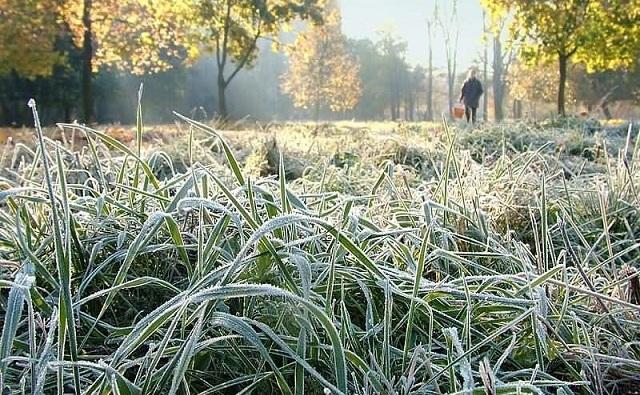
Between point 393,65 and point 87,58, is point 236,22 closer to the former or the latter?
point 87,58

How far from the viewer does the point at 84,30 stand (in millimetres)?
11562

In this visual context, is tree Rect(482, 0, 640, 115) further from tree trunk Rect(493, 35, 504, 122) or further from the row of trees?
tree trunk Rect(493, 35, 504, 122)

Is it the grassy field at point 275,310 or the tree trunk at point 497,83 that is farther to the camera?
the tree trunk at point 497,83

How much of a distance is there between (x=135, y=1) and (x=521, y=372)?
1327 centimetres

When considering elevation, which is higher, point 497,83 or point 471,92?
point 497,83

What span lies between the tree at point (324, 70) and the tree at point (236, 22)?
1122 centimetres

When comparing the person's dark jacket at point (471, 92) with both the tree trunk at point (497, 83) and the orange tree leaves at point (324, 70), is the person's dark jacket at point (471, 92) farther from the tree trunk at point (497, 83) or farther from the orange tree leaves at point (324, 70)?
the tree trunk at point (497, 83)

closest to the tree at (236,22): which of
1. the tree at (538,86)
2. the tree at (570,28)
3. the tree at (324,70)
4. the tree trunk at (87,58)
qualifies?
the tree trunk at (87,58)

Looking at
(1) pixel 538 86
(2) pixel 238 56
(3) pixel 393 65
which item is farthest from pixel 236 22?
(3) pixel 393 65

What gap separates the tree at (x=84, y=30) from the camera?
11.0 m

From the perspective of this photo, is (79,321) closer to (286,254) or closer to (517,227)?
(286,254)

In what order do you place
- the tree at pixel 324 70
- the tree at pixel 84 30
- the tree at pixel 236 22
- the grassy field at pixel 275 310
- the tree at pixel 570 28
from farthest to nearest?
the tree at pixel 324 70, the tree at pixel 236 22, the tree at pixel 570 28, the tree at pixel 84 30, the grassy field at pixel 275 310

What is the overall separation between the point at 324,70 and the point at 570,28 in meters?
17.6

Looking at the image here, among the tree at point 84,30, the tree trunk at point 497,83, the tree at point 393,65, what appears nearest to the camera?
the tree at point 84,30
